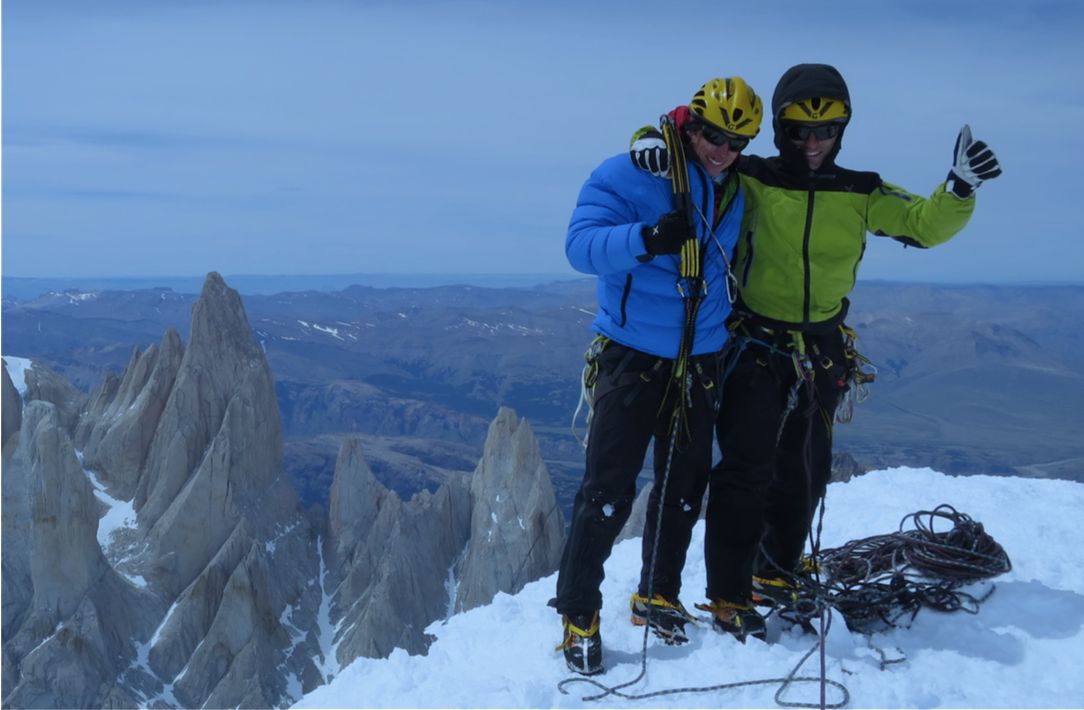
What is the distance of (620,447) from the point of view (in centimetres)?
555

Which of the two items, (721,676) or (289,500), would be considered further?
(289,500)

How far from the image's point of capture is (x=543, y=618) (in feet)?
21.2

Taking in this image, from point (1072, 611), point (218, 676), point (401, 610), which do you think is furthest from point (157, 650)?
point (1072, 611)

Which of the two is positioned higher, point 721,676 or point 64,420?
point 721,676

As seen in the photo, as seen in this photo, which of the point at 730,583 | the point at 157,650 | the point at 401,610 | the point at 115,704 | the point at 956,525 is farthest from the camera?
the point at 401,610

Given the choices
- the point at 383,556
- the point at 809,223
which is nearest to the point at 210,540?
the point at 383,556

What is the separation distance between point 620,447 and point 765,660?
67.9 inches

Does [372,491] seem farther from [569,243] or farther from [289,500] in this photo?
[569,243]

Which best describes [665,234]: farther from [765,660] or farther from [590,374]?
[765,660]

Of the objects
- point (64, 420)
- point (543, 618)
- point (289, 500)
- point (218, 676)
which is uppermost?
point (543, 618)

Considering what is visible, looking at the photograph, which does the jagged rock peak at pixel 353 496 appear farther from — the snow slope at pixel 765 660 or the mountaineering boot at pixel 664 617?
the mountaineering boot at pixel 664 617

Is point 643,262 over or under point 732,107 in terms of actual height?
under

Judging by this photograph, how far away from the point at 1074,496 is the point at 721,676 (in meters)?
5.73

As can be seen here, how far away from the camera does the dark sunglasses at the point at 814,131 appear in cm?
560
